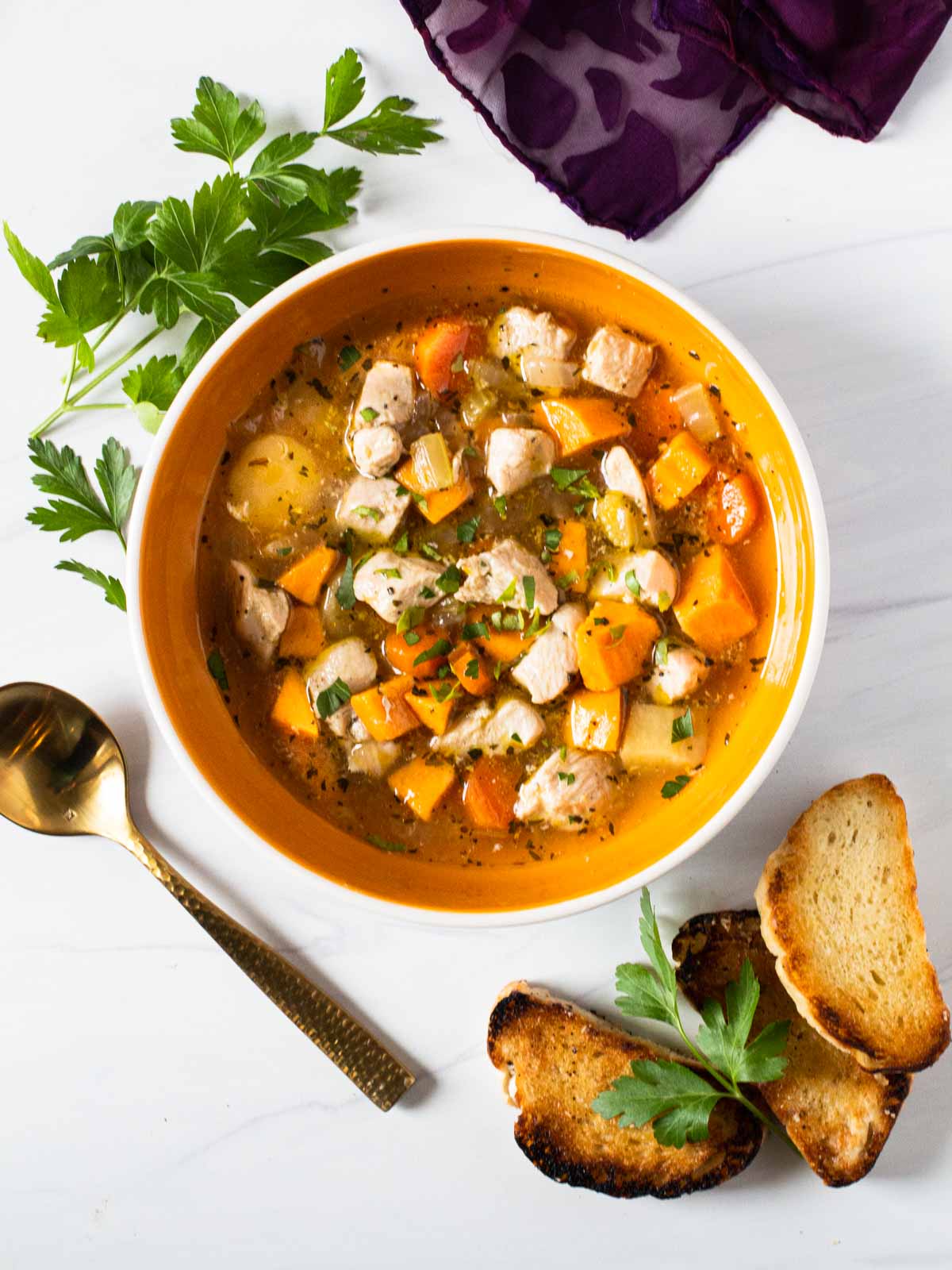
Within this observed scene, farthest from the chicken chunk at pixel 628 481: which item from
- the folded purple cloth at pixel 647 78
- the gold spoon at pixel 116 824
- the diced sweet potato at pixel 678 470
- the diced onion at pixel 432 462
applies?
the gold spoon at pixel 116 824

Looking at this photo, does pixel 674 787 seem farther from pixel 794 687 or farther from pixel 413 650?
pixel 413 650

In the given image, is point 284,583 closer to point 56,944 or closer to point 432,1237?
point 56,944

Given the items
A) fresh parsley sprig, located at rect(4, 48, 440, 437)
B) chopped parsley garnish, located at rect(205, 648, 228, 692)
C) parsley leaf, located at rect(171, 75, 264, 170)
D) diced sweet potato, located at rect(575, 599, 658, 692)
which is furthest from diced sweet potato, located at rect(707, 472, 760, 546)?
parsley leaf, located at rect(171, 75, 264, 170)

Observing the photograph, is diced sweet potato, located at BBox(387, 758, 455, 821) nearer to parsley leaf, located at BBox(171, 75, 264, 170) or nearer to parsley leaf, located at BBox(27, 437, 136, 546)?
parsley leaf, located at BBox(27, 437, 136, 546)

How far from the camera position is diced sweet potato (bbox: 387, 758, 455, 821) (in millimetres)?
2500

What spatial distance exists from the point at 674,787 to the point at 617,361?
1.02 m

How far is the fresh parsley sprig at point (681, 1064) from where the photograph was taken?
2.40m

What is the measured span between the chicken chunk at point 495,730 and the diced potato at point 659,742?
0.71 feet

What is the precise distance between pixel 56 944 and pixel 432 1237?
1275 mm

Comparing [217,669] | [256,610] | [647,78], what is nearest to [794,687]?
[256,610]

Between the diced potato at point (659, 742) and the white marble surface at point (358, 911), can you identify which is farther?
the white marble surface at point (358, 911)

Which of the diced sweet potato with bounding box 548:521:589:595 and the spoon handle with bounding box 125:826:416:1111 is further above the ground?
the diced sweet potato with bounding box 548:521:589:595

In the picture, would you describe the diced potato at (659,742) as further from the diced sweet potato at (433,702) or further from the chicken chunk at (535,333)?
the chicken chunk at (535,333)

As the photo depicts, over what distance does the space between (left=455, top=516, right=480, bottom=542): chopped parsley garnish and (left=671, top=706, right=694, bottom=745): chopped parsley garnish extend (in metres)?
0.66
